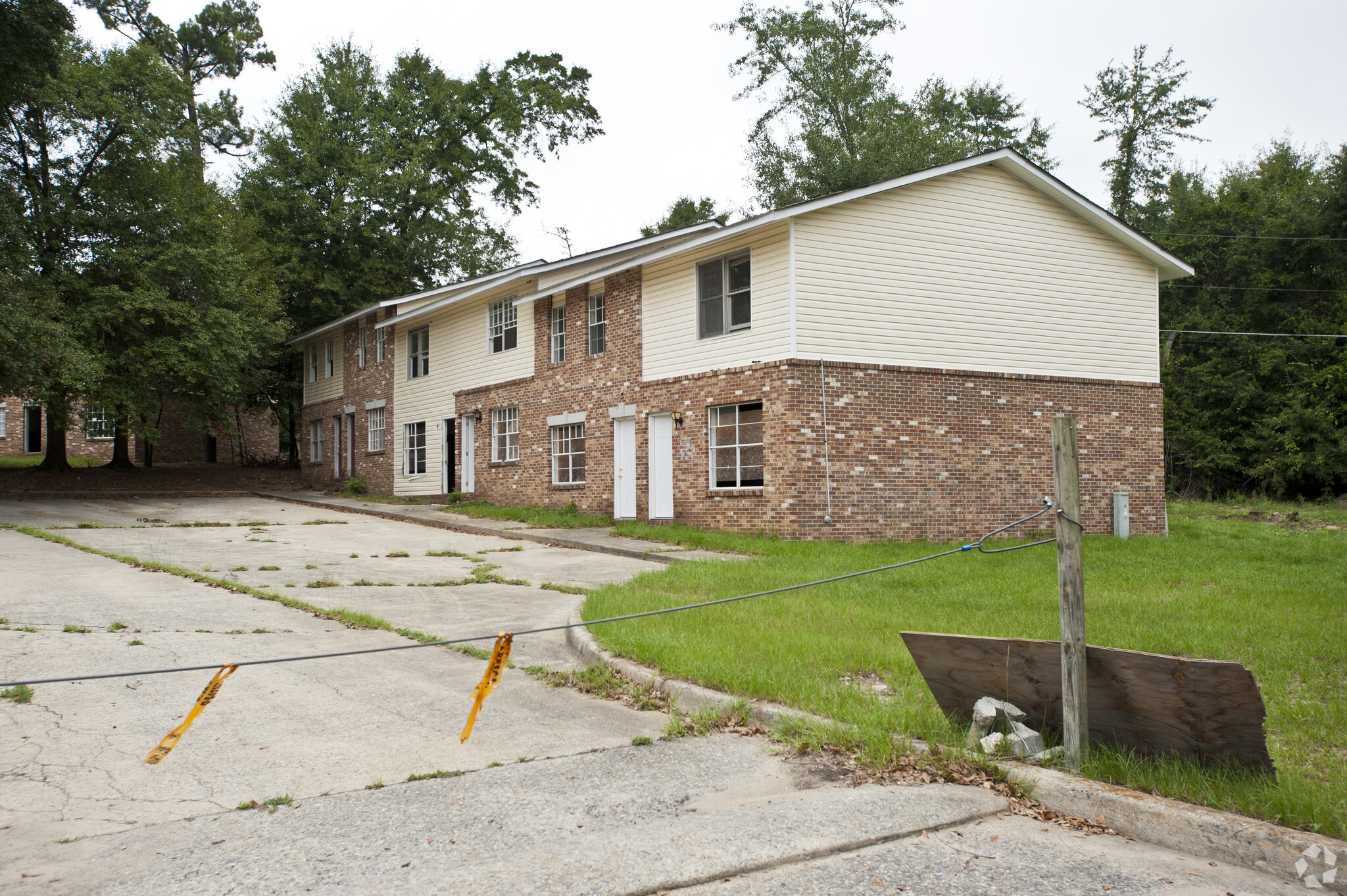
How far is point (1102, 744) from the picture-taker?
489cm

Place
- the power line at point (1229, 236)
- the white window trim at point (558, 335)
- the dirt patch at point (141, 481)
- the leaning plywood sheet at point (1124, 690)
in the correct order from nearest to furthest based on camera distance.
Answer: the leaning plywood sheet at point (1124, 690)
the white window trim at point (558, 335)
the dirt patch at point (141, 481)
the power line at point (1229, 236)

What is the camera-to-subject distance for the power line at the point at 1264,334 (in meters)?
32.9

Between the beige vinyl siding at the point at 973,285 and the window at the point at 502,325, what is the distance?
34.2 ft

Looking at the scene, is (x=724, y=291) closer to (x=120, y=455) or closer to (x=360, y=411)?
(x=360, y=411)

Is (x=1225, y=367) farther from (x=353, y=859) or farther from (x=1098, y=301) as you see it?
(x=353, y=859)

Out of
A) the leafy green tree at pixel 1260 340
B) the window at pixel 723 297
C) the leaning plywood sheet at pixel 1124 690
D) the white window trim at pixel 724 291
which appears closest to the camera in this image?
the leaning plywood sheet at pixel 1124 690

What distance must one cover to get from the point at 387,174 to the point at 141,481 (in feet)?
47.4

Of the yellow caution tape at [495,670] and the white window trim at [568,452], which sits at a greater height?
the white window trim at [568,452]

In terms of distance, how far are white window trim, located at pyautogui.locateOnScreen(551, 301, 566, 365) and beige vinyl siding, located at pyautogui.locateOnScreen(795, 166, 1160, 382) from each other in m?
8.03

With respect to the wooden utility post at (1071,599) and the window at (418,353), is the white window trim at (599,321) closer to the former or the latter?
the window at (418,353)

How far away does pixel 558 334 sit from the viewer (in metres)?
23.3

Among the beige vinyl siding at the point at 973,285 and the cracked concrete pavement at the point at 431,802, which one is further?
the beige vinyl siding at the point at 973,285

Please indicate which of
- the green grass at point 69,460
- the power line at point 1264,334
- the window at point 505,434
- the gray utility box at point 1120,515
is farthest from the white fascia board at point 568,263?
the power line at point 1264,334

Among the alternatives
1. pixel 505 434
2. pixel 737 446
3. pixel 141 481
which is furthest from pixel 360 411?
pixel 737 446
